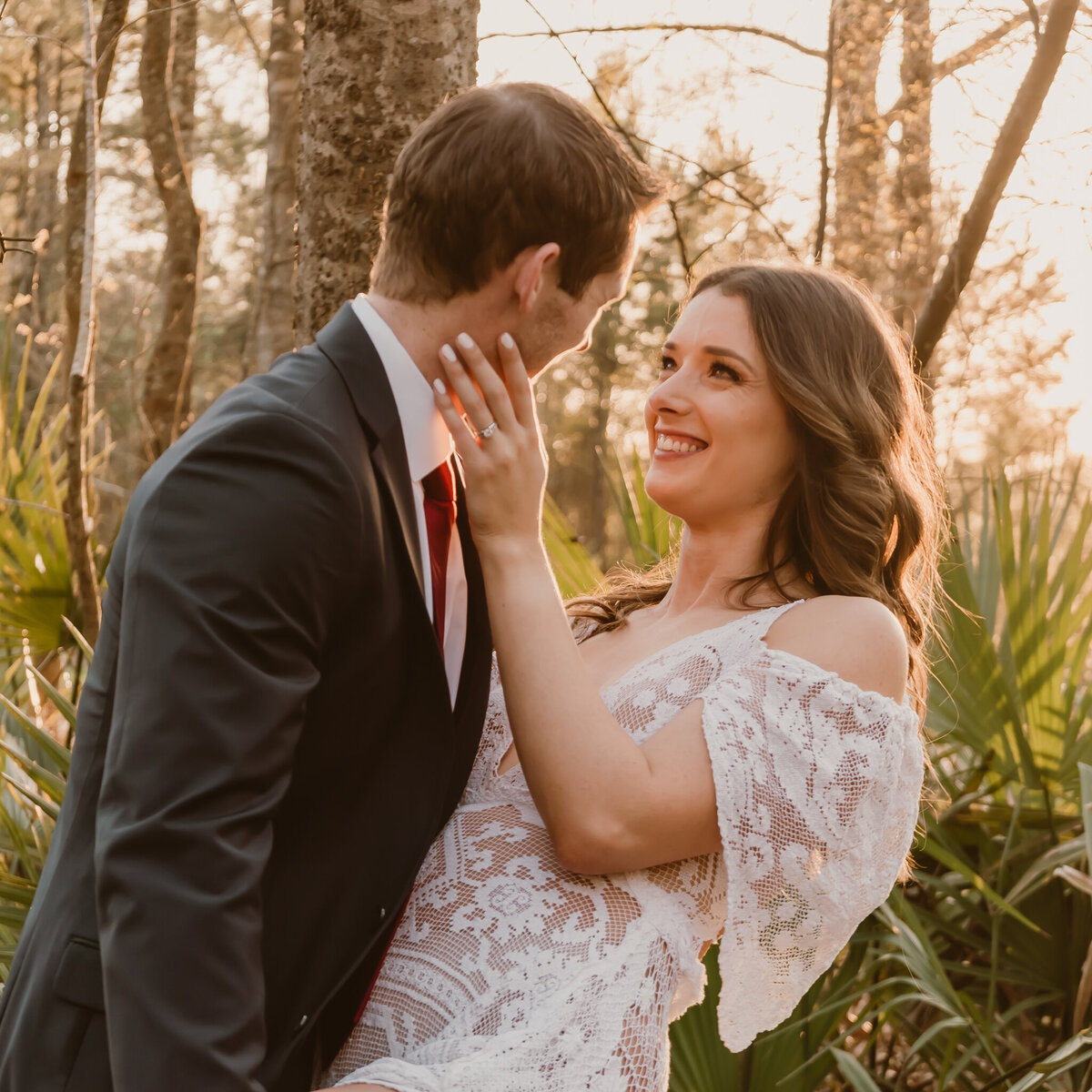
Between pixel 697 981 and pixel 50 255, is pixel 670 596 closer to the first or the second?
pixel 697 981

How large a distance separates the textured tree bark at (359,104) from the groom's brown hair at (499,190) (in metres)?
0.92

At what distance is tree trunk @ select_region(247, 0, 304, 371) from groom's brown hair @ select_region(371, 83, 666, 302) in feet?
14.5

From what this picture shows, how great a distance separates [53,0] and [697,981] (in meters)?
15.2

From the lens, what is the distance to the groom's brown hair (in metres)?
1.66

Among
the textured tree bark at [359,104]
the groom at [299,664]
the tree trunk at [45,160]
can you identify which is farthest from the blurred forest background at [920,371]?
the tree trunk at [45,160]

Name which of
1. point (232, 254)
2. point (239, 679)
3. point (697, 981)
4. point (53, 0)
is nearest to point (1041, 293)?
point (697, 981)

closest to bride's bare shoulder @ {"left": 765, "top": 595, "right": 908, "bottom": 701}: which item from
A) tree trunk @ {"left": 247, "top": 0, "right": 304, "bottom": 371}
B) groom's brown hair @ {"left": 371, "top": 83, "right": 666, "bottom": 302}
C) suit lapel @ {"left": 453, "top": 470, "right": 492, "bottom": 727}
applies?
suit lapel @ {"left": 453, "top": 470, "right": 492, "bottom": 727}

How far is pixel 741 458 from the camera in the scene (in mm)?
2402

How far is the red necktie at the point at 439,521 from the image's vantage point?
Result: 184 centimetres

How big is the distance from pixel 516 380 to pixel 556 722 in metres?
0.52

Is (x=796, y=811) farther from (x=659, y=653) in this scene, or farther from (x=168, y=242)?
(x=168, y=242)

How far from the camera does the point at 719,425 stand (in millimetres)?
2371

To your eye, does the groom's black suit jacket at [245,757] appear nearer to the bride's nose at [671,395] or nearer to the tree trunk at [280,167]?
the bride's nose at [671,395]

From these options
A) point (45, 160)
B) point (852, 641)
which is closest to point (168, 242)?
point (852, 641)
